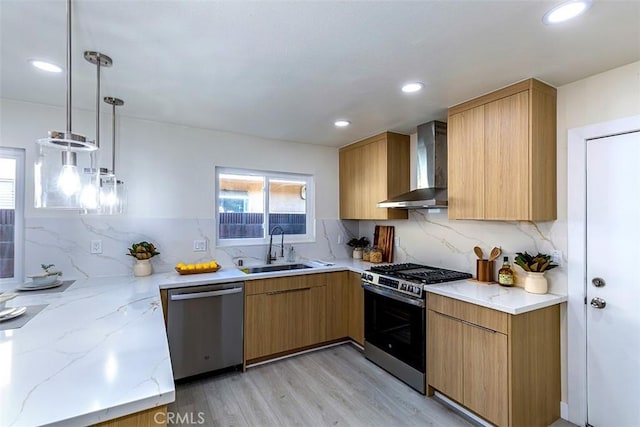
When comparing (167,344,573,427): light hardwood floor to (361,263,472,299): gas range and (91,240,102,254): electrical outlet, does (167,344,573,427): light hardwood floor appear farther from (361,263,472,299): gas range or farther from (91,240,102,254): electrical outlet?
(91,240,102,254): electrical outlet

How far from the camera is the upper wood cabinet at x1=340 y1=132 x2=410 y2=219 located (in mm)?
3344

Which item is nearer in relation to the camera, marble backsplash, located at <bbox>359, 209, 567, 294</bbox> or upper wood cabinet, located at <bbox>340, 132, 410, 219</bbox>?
marble backsplash, located at <bbox>359, 209, 567, 294</bbox>

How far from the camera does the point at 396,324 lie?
8.89ft

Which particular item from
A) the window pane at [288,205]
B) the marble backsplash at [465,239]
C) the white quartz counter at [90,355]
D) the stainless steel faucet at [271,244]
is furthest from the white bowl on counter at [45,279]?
the marble backsplash at [465,239]

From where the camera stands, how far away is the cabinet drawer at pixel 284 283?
2.88m

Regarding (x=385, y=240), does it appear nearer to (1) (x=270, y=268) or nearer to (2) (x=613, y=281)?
(1) (x=270, y=268)

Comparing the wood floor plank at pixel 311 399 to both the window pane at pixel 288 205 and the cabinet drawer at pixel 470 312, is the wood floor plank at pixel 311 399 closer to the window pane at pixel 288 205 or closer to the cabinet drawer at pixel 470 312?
the cabinet drawer at pixel 470 312

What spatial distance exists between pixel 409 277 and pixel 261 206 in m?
1.91

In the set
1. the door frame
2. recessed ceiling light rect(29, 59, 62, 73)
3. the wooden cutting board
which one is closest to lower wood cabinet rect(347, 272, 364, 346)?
the wooden cutting board

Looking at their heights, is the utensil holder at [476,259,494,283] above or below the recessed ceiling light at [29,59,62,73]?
below

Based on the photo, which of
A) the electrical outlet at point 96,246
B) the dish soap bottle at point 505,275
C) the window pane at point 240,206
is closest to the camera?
the dish soap bottle at point 505,275

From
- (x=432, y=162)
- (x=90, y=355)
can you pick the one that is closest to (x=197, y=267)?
(x=90, y=355)

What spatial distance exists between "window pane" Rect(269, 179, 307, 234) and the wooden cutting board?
0.93 m

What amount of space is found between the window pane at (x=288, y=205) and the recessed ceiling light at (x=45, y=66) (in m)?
2.15
